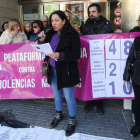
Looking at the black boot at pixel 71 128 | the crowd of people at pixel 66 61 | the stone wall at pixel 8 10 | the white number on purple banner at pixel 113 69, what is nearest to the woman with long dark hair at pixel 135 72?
the crowd of people at pixel 66 61

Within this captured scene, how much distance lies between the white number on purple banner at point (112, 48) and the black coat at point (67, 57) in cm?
88

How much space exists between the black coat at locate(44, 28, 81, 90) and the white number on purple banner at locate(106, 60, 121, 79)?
906mm

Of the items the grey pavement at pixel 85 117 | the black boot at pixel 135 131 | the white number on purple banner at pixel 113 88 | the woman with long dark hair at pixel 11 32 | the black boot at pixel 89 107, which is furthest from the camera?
the woman with long dark hair at pixel 11 32

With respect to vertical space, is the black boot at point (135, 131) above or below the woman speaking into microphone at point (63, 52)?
below

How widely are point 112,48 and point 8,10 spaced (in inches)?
226

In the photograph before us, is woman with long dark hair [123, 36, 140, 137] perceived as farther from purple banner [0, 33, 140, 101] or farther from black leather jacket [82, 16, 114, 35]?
purple banner [0, 33, 140, 101]

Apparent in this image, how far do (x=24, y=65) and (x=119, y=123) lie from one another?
2.12m

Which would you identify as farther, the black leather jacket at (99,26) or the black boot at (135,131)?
the black leather jacket at (99,26)

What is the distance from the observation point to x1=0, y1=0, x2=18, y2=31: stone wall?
22.0 ft

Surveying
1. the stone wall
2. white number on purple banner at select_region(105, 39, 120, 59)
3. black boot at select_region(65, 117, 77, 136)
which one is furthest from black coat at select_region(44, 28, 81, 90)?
the stone wall

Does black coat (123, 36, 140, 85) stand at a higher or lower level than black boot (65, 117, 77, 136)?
higher

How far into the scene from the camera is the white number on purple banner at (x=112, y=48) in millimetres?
3096

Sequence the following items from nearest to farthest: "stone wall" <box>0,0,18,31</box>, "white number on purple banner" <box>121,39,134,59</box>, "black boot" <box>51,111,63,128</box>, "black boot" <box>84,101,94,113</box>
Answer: "black boot" <box>51,111,63,128</box>
"white number on purple banner" <box>121,39,134,59</box>
"black boot" <box>84,101,94,113</box>
"stone wall" <box>0,0,18,31</box>

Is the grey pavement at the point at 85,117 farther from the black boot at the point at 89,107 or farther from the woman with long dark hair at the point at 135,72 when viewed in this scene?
the woman with long dark hair at the point at 135,72
